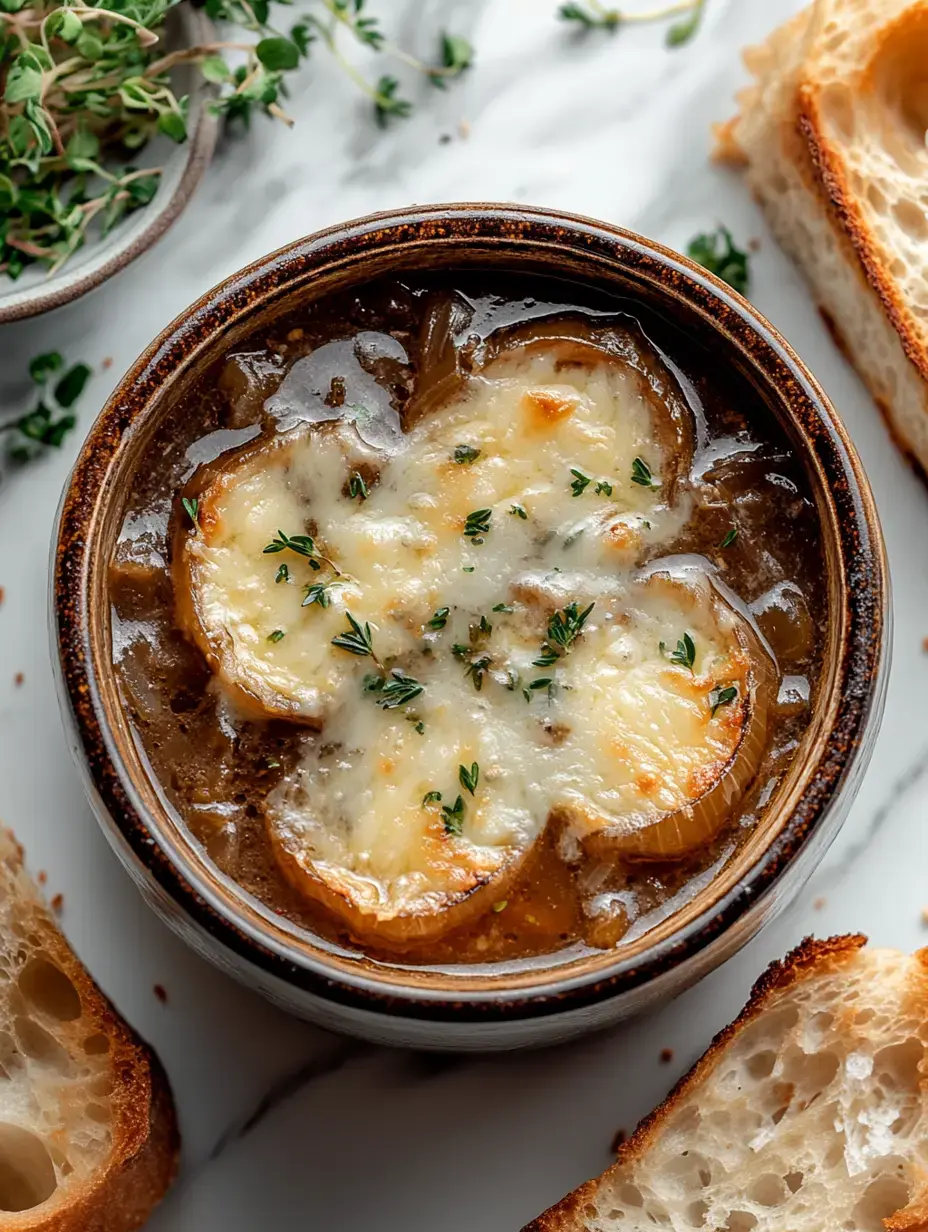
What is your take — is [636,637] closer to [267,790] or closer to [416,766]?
[416,766]

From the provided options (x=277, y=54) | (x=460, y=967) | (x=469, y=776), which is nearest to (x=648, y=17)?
(x=277, y=54)

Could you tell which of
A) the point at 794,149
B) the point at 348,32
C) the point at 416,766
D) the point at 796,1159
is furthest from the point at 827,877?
the point at 348,32

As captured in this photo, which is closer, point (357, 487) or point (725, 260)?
point (357, 487)

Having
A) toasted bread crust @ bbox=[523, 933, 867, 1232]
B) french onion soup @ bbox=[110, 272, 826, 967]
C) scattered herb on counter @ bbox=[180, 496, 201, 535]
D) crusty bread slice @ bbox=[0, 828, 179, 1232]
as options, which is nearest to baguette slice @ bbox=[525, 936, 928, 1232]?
toasted bread crust @ bbox=[523, 933, 867, 1232]

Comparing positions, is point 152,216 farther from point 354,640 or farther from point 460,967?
point 460,967

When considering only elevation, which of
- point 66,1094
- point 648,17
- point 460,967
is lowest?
point 66,1094

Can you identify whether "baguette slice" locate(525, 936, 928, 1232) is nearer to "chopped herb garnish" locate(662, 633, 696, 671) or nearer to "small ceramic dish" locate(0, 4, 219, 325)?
"chopped herb garnish" locate(662, 633, 696, 671)
